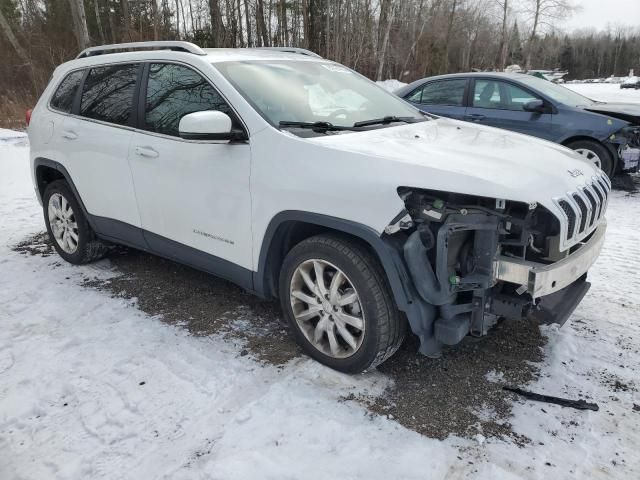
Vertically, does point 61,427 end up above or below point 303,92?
below

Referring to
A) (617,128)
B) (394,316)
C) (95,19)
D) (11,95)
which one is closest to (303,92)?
(394,316)

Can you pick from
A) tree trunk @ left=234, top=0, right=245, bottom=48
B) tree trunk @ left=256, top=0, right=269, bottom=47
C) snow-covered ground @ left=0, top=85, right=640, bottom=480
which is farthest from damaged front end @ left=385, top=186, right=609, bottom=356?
tree trunk @ left=256, top=0, right=269, bottom=47

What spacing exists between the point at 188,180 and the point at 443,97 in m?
5.66

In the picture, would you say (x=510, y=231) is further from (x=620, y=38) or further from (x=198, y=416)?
(x=620, y=38)

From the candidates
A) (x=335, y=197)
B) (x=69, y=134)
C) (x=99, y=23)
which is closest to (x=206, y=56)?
(x=335, y=197)

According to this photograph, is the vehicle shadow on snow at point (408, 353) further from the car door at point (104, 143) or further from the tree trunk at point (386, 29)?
the tree trunk at point (386, 29)

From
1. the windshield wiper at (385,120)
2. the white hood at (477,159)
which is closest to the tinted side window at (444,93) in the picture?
the windshield wiper at (385,120)

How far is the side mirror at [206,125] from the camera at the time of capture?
2830 mm

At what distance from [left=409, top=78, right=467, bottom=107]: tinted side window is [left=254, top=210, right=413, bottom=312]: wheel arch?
18.3ft

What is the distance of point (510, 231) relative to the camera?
8.20 feet

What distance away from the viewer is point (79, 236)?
456 cm

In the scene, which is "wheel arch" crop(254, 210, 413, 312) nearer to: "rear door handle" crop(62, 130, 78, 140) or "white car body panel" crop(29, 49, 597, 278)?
"white car body panel" crop(29, 49, 597, 278)

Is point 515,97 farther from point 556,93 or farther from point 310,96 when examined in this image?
point 310,96

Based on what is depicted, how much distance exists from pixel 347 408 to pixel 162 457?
933 millimetres
